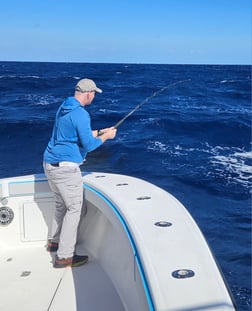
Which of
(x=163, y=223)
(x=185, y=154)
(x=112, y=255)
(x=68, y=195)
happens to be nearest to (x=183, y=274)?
(x=163, y=223)

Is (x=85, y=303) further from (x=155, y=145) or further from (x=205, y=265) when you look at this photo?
(x=155, y=145)

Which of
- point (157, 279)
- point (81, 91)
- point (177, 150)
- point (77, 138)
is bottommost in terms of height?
point (177, 150)

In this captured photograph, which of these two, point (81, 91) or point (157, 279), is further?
point (81, 91)

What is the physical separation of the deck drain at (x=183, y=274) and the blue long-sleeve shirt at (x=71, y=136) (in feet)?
3.82

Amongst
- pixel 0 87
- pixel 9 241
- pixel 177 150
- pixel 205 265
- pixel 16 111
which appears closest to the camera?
pixel 205 265

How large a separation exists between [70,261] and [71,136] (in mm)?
920

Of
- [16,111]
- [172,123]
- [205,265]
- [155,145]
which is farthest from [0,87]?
[205,265]

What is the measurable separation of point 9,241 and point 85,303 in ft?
3.52

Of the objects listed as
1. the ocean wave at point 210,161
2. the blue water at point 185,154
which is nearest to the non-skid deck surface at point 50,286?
the blue water at point 185,154

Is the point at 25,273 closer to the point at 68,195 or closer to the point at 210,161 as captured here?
the point at 68,195

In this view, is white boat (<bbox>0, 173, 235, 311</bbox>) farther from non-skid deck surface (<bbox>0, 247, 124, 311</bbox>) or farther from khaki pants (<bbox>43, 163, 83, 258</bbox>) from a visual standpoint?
khaki pants (<bbox>43, 163, 83, 258</bbox>)

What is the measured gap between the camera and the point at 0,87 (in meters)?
22.9

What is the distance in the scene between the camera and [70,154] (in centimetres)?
265

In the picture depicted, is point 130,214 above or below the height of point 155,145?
above
